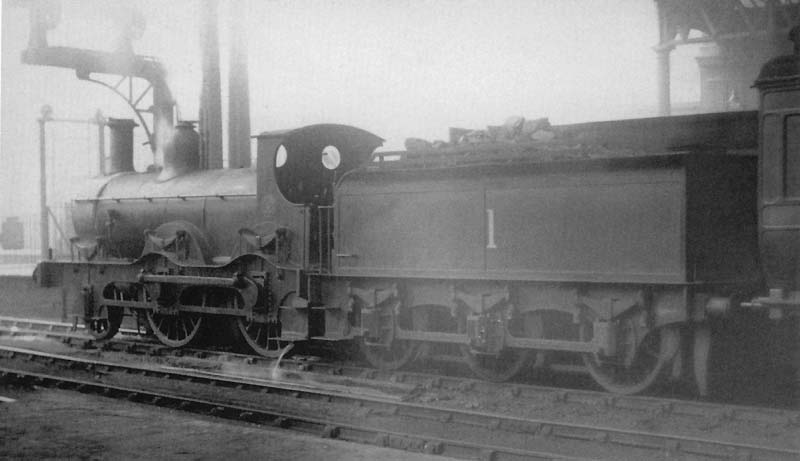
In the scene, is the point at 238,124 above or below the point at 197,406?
above

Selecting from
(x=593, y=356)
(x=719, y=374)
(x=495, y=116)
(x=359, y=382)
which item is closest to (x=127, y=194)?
(x=359, y=382)

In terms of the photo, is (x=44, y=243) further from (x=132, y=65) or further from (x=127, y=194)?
(x=127, y=194)

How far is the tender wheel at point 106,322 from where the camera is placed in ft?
47.4

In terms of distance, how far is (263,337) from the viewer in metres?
13.0

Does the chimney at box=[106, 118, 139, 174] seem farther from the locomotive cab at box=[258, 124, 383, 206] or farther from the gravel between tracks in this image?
the gravel between tracks

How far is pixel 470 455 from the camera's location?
23.7 feet

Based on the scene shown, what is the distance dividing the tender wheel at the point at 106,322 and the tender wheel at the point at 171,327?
0.81m

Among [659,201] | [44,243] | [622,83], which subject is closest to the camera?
[622,83]

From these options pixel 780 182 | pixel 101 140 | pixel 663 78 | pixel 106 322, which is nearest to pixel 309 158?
pixel 106 322

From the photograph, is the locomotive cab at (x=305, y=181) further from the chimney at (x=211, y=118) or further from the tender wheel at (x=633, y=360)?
the chimney at (x=211, y=118)

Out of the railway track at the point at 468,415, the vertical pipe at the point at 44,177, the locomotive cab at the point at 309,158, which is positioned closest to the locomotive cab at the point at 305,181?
the locomotive cab at the point at 309,158

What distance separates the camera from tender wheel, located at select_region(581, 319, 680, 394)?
8.78 meters

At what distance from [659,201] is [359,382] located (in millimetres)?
4064

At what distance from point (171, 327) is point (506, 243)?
641cm
